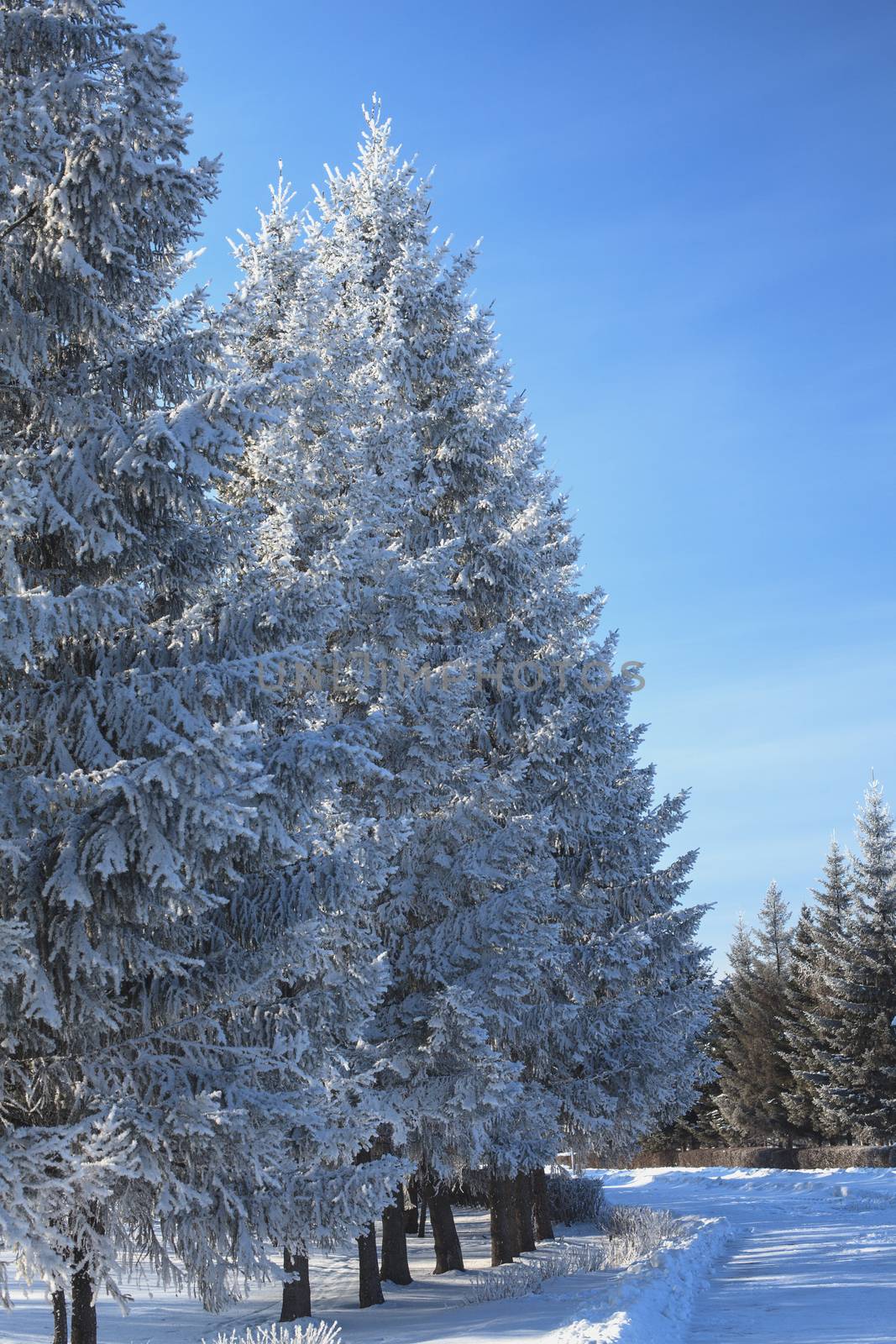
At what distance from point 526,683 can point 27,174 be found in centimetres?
989

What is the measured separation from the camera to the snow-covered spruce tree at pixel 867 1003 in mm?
35906

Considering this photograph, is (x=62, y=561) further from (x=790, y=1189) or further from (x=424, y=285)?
(x=790, y=1189)

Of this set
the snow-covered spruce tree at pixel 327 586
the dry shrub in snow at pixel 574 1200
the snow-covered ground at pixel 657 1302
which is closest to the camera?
the snow-covered spruce tree at pixel 327 586

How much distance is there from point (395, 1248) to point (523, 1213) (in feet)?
9.23

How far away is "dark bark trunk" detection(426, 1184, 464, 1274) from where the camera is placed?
15117 mm

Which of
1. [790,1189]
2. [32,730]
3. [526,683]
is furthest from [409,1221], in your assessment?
[32,730]

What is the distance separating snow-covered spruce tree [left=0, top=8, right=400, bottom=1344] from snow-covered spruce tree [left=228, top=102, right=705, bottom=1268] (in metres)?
3.37

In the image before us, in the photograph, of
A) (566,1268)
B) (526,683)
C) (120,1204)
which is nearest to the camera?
(120,1204)

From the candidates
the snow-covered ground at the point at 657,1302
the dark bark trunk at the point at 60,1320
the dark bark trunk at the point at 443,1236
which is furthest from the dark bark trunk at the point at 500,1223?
the dark bark trunk at the point at 60,1320

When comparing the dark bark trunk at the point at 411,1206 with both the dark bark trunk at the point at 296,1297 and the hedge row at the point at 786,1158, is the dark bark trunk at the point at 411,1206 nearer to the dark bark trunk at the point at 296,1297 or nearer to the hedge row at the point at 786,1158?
the dark bark trunk at the point at 296,1297

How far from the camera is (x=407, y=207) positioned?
1708 centimetres

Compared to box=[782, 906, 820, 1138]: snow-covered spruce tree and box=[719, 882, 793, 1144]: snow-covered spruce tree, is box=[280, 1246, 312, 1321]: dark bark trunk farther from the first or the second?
box=[719, 882, 793, 1144]: snow-covered spruce tree

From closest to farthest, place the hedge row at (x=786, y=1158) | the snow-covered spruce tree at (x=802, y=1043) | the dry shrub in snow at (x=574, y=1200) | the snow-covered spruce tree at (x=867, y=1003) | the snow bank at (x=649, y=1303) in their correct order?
1. the snow bank at (x=649, y=1303)
2. the dry shrub in snow at (x=574, y=1200)
3. the hedge row at (x=786, y=1158)
4. the snow-covered spruce tree at (x=867, y=1003)
5. the snow-covered spruce tree at (x=802, y=1043)

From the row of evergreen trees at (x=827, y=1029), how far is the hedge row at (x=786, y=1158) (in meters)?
1.17
